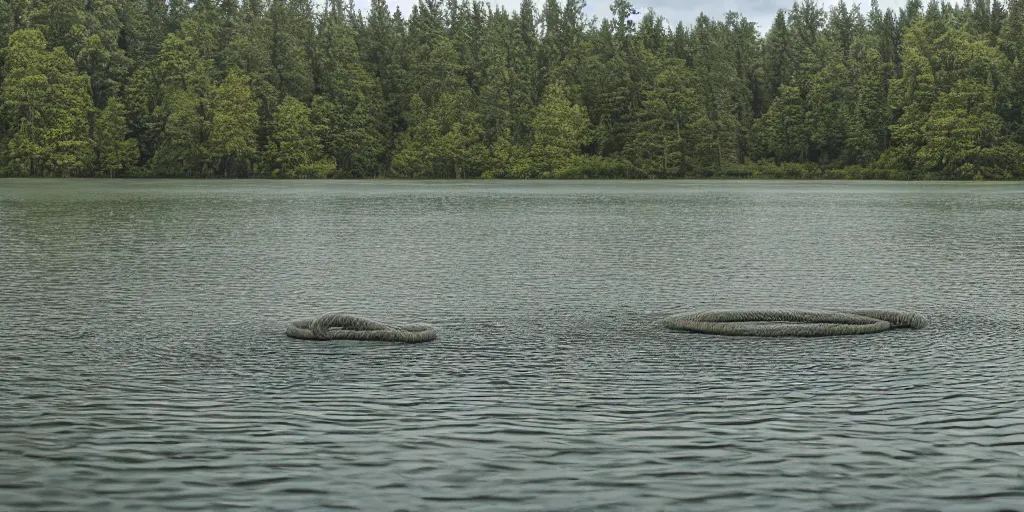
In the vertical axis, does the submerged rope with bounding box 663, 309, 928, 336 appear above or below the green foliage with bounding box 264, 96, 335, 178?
below

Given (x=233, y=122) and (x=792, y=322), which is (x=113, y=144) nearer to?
(x=233, y=122)

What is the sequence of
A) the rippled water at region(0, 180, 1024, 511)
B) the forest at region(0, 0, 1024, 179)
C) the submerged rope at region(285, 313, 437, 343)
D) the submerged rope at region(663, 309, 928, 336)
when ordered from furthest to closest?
the forest at region(0, 0, 1024, 179)
the submerged rope at region(663, 309, 928, 336)
the submerged rope at region(285, 313, 437, 343)
the rippled water at region(0, 180, 1024, 511)

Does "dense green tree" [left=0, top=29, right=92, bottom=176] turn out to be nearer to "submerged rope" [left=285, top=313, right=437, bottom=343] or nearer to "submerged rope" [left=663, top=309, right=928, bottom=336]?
"submerged rope" [left=285, top=313, right=437, bottom=343]

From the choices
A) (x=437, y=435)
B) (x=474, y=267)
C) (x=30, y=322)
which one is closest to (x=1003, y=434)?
(x=437, y=435)

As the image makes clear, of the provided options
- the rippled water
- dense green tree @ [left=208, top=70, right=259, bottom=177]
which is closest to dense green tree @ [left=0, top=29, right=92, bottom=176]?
dense green tree @ [left=208, top=70, right=259, bottom=177]

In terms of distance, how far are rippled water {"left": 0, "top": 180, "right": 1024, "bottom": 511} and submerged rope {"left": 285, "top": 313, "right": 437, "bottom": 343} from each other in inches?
10.5

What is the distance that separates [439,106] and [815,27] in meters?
51.8

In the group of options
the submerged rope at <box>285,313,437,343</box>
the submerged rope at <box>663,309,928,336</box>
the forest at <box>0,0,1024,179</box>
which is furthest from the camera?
the forest at <box>0,0,1024,179</box>

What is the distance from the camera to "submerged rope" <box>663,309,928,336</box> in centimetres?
1455

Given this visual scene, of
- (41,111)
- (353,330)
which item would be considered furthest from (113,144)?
(353,330)

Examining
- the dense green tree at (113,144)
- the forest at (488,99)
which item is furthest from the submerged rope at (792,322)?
the dense green tree at (113,144)

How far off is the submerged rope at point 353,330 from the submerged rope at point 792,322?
10.4 ft

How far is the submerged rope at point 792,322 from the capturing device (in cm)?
1455

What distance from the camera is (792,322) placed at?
15.4m
